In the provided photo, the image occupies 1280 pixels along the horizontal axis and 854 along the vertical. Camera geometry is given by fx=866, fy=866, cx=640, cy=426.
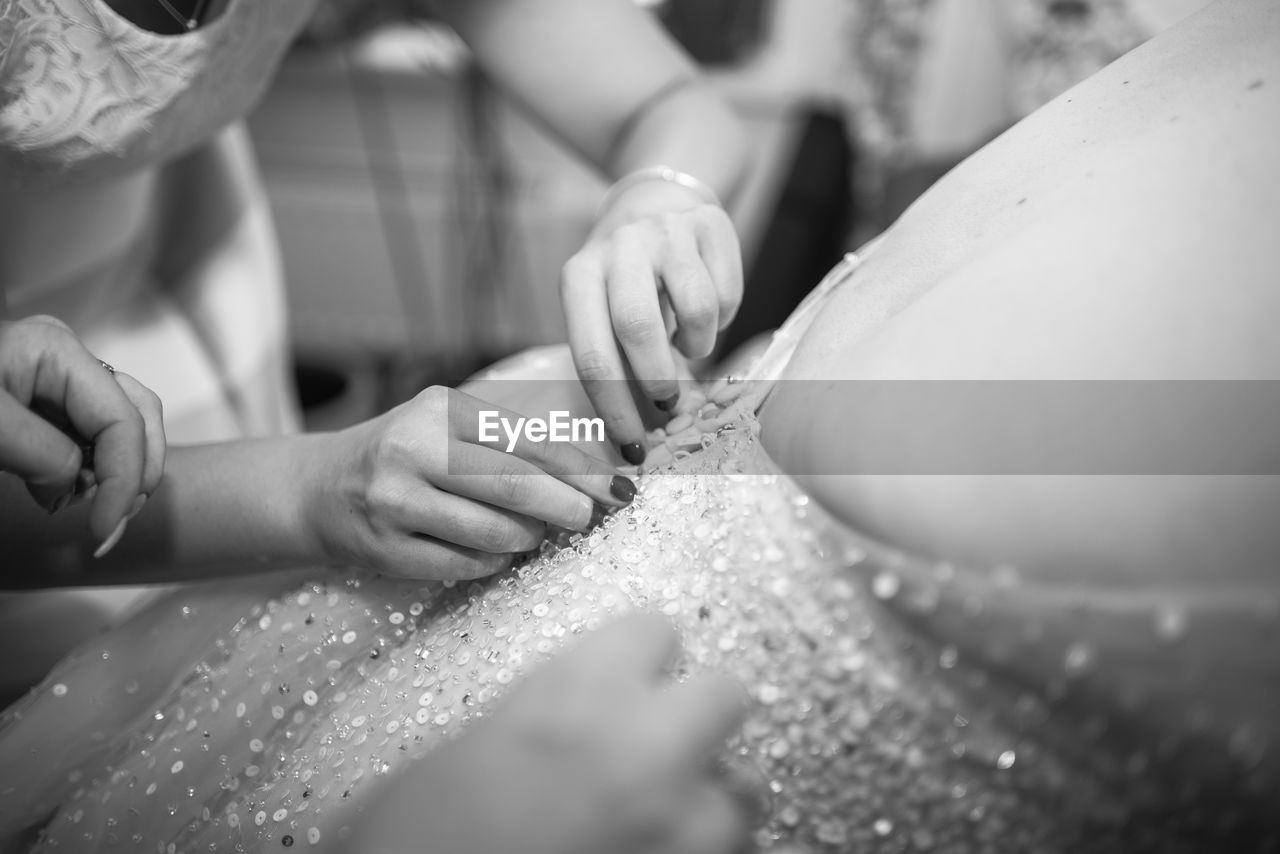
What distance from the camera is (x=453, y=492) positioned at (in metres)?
0.45

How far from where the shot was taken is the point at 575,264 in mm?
512

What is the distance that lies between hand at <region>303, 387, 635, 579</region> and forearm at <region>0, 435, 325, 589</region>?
5cm

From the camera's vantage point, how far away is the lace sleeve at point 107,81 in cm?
55

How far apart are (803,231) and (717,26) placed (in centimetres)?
72

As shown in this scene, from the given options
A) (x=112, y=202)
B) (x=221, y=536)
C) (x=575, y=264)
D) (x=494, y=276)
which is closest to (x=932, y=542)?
(x=575, y=264)

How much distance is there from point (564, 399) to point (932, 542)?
0.90 ft

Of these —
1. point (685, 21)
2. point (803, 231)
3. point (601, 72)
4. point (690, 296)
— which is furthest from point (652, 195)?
point (685, 21)

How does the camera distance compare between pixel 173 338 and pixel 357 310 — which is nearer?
pixel 173 338

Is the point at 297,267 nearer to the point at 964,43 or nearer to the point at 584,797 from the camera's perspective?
the point at 964,43

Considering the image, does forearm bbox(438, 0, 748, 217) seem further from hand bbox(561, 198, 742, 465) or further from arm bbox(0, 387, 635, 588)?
arm bbox(0, 387, 635, 588)

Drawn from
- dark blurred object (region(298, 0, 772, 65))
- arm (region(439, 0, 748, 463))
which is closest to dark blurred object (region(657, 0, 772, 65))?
dark blurred object (region(298, 0, 772, 65))

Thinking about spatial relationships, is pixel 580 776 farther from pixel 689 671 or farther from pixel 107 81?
pixel 107 81

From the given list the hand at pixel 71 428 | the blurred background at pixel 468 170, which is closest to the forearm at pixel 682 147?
the hand at pixel 71 428

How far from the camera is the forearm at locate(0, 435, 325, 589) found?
51 centimetres
